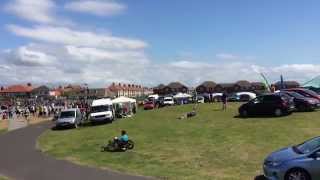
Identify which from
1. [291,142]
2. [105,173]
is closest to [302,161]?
[105,173]

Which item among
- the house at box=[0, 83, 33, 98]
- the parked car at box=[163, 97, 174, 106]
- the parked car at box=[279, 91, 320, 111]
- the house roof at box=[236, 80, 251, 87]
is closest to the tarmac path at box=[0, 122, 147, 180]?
the parked car at box=[279, 91, 320, 111]

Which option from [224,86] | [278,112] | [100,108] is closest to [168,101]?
[100,108]

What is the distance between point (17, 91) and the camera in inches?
7116

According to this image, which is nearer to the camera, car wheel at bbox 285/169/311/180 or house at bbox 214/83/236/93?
car wheel at bbox 285/169/311/180

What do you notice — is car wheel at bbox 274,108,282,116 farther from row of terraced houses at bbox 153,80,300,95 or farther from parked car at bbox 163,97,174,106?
row of terraced houses at bbox 153,80,300,95

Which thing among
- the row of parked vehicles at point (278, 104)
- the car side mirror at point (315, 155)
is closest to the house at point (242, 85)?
the row of parked vehicles at point (278, 104)

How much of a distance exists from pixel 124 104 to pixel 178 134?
2547 cm

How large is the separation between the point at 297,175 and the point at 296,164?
287mm

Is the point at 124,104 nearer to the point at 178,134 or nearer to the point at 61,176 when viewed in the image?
the point at 178,134

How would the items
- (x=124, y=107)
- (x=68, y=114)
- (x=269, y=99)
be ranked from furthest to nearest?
(x=124, y=107)
(x=68, y=114)
(x=269, y=99)

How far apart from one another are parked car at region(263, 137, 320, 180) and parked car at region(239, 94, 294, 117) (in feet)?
69.5

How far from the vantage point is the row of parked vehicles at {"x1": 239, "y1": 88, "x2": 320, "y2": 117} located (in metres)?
36.3

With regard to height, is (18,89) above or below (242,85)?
above

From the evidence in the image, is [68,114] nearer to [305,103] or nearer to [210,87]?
[305,103]
